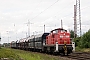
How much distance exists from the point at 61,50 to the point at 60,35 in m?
1.87

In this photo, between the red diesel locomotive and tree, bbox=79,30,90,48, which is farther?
tree, bbox=79,30,90,48

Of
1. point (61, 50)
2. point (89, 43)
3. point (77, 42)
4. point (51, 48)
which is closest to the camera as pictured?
point (61, 50)

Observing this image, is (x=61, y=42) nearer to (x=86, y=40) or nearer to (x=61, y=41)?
Result: (x=61, y=41)

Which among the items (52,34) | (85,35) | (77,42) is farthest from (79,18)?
(52,34)

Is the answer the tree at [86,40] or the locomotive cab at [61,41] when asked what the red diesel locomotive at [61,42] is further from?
the tree at [86,40]

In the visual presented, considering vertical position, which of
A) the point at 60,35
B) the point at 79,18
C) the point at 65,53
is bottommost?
the point at 65,53

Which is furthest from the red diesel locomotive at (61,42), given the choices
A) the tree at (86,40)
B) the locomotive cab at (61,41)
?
the tree at (86,40)

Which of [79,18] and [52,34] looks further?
[79,18]

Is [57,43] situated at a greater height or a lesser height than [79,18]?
lesser

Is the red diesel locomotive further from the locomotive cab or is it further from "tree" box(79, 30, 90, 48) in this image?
"tree" box(79, 30, 90, 48)

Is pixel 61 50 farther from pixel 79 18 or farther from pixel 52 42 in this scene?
pixel 79 18

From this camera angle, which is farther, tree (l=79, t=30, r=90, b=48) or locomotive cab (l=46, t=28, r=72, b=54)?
tree (l=79, t=30, r=90, b=48)

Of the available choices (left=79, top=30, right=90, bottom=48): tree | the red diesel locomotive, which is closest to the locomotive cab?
the red diesel locomotive

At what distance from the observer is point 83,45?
1714 inches
